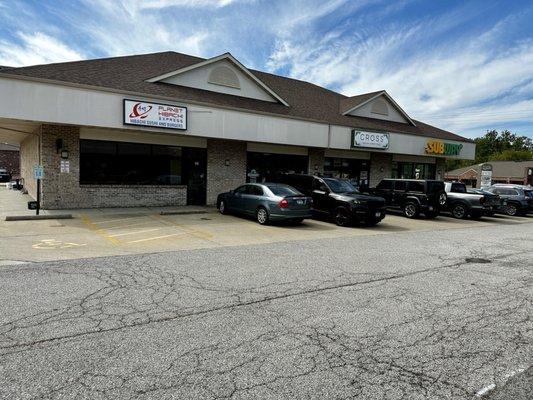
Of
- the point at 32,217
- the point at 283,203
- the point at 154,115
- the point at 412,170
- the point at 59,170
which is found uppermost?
the point at 154,115

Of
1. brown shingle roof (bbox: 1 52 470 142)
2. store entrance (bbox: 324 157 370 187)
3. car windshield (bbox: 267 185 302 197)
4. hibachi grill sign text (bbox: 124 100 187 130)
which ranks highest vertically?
brown shingle roof (bbox: 1 52 470 142)

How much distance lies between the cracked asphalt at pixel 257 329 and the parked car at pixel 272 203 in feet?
18.8

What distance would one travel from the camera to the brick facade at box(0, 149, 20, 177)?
5484 centimetres

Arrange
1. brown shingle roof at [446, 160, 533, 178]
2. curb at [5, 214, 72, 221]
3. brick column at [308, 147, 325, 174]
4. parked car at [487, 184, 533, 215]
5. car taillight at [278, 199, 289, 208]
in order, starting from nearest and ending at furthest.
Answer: curb at [5, 214, 72, 221] → car taillight at [278, 199, 289, 208] → parked car at [487, 184, 533, 215] → brick column at [308, 147, 325, 174] → brown shingle roof at [446, 160, 533, 178]

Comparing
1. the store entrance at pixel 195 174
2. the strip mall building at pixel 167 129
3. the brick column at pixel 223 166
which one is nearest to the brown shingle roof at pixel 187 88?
the strip mall building at pixel 167 129

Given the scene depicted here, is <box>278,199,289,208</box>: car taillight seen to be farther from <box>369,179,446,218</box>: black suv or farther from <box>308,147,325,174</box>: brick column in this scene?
<box>308,147,325,174</box>: brick column

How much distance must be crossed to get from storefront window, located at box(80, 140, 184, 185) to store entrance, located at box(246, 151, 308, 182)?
3.94 meters

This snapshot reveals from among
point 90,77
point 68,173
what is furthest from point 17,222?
point 90,77

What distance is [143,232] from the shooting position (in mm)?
11641

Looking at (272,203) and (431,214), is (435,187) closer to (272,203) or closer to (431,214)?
(431,214)

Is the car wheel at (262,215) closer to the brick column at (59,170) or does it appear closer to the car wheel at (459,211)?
the brick column at (59,170)

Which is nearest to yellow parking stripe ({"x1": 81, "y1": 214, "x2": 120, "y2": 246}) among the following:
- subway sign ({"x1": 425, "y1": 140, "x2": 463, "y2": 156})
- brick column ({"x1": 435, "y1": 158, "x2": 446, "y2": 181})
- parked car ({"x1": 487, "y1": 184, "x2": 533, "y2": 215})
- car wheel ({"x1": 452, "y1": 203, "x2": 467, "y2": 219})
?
car wheel ({"x1": 452, "y1": 203, "x2": 467, "y2": 219})

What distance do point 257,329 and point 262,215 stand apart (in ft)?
32.2

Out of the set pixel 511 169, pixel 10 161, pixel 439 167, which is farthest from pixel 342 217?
pixel 511 169
